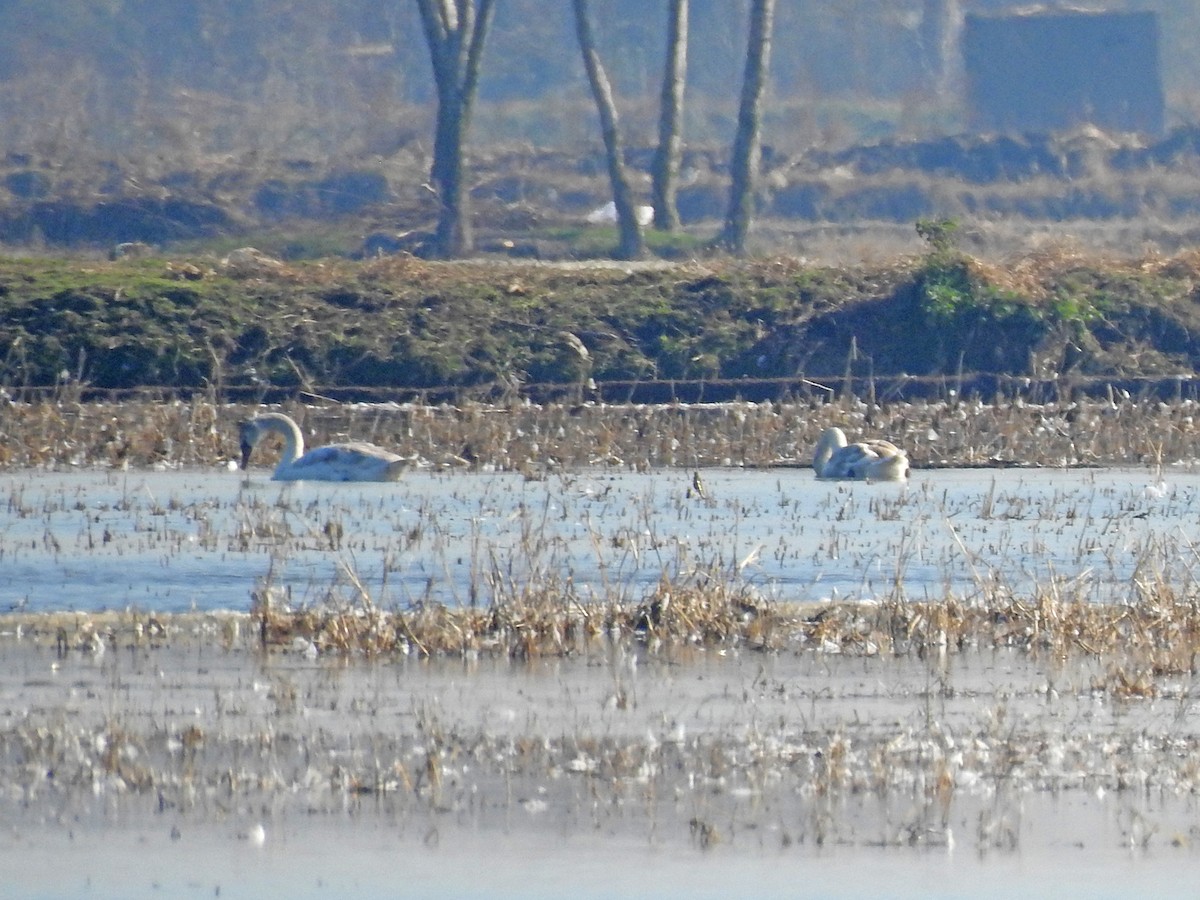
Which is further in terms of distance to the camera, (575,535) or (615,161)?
(615,161)

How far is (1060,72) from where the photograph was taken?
5634 centimetres

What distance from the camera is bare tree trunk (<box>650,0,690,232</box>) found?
31.7 m

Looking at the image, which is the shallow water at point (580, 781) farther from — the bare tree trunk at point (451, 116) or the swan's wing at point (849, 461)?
the bare tree trunk at point (451, 116)

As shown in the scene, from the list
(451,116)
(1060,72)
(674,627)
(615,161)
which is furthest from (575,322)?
(1060,72)

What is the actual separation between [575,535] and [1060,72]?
4459 cm

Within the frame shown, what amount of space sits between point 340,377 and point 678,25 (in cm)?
942

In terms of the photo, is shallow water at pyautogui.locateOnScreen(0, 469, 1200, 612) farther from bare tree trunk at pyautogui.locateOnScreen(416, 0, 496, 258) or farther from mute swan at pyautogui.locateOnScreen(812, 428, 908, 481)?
bare tree trunk at pyautogui.locateOnScreen(416, 0, 496, 258)

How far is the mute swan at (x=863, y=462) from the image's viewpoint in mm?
17516

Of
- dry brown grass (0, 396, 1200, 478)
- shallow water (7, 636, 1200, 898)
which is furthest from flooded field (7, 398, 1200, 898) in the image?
dry brown grass (0, 396, 1200, 478)

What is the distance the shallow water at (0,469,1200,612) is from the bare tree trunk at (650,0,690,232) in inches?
555

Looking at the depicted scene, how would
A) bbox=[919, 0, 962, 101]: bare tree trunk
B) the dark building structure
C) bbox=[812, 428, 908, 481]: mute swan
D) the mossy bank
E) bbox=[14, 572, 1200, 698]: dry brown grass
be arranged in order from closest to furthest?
bbox=[14, 572, 1200, 698]: dry brown grass → bbox=[812, 428, 908, 481]: mute swan → the mossy bank → the dark building structure → bbox=[919, 0, 962, 101]: bare tree trunk

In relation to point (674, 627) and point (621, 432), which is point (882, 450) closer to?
point (621, 432)

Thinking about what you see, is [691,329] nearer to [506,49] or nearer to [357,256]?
[357,256]

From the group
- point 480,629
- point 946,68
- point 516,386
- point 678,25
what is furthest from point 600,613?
point 946,68
